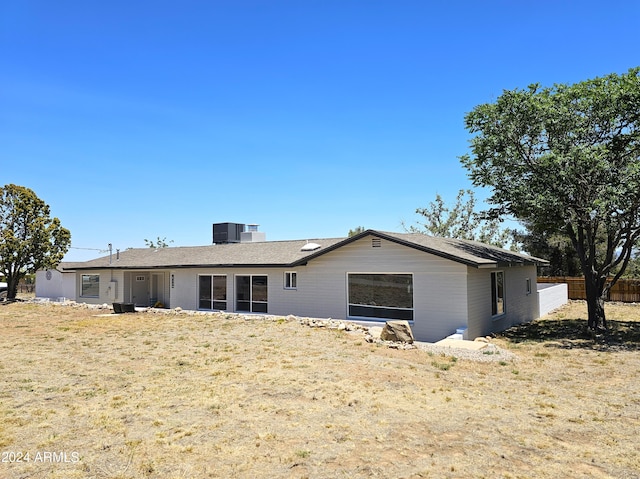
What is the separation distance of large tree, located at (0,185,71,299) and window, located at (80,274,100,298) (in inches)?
261

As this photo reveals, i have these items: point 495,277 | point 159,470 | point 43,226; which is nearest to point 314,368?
point 159,470

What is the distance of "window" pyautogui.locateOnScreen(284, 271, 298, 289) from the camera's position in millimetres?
19837

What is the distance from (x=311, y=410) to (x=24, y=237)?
35.1 metres

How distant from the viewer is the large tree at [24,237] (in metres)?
32.4

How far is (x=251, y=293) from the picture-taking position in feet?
70.5

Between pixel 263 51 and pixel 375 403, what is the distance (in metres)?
13.0

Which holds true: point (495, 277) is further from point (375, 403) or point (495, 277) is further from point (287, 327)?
point (375, 403)

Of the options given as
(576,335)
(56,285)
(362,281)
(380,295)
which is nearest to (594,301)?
(576,335)

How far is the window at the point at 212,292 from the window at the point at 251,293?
100 cm

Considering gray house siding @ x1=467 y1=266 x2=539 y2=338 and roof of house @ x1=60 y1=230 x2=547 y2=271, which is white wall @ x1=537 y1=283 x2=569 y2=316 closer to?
gray house siding @ x1=467 y1=266 x2=539 y2=338

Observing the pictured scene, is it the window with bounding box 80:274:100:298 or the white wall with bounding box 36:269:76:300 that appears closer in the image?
the window with bounding box 80:274:100:298

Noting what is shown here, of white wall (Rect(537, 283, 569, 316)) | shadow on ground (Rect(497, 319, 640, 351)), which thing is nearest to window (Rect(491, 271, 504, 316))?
shadow on ground (Rect(497, 319, 640, 351))

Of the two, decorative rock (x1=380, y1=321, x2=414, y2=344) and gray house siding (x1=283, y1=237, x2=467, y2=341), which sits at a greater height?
gray house siding (x1=283, y1=237, x2=467, y2=341)

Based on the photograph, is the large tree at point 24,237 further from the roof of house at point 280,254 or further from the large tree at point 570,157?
the large tree at point 570,157
